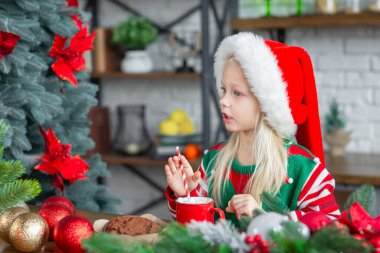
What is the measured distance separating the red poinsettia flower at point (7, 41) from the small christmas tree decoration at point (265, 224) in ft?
3.71

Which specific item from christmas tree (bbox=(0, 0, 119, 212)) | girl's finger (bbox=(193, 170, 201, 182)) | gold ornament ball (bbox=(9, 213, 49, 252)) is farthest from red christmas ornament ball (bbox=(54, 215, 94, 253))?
christmas tree (bbox=(0, 0, 119, 212))

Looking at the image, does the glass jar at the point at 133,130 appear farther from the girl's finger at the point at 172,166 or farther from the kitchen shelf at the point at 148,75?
the girl's finger at the point at 172,166

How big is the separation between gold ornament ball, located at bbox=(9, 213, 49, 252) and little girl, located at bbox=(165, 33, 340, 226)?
1.16 ft

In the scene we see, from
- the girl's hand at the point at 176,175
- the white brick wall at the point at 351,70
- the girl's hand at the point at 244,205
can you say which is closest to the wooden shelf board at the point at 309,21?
the white brick wall at the point at 351,70

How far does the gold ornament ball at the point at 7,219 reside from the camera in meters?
1.38

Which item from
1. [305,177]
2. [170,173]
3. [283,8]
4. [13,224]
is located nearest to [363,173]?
[283,8]

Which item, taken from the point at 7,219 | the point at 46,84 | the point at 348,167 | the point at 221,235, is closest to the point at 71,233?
the point at 7,219

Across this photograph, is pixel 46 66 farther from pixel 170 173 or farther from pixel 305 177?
pixel 305 177

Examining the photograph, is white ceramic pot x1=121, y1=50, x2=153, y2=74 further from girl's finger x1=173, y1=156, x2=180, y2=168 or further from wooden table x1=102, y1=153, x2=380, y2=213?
girl's finger x1=173, y1=156, x2=180, y2=168

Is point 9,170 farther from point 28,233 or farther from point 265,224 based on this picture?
point 265,224

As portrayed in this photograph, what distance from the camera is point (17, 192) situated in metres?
1.28

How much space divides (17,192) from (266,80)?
66 centimetres

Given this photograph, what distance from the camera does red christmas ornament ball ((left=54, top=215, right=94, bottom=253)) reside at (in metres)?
1.27

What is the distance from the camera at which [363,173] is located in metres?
2.95
